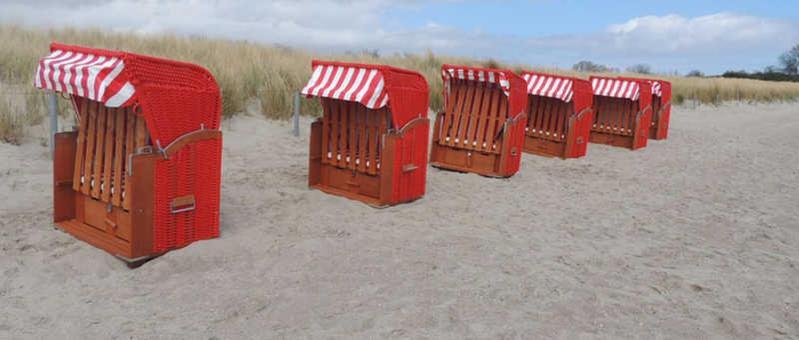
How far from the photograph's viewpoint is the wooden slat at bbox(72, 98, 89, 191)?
212 inches

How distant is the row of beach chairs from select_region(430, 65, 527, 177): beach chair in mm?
15

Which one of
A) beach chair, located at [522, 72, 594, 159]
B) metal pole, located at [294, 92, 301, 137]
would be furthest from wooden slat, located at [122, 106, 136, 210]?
beach chair, located at [522, 72, 594, 159]

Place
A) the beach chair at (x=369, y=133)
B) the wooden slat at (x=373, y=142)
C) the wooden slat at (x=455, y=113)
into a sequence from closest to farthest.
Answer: the beach chair at (x=369, y=133), the wooden slat at (x=373, y=142), the wooden slat at (x=455, y=113)

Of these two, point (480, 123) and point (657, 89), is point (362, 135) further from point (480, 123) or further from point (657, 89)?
point (657, 89)

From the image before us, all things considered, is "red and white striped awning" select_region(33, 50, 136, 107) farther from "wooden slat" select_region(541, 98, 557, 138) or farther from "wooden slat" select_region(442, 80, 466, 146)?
"wooden slat" select_region(541, 98, 557, 138)

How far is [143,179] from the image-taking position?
4727mm

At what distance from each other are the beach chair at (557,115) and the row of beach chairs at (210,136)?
24 mm

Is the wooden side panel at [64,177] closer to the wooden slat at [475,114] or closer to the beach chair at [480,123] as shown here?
the beach chair at [480,123]

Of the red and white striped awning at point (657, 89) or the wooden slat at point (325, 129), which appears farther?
the red and white striped awning at point (657, 89)

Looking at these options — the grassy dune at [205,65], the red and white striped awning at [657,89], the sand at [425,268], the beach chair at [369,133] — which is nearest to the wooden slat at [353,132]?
the beach chair at [369,133]

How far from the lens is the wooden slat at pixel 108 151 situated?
5137 millimetres

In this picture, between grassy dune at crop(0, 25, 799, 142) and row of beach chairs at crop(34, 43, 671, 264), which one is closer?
row of beach chairs at crop(34, 43, 671, 264)

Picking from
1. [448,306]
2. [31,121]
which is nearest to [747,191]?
[448,306]

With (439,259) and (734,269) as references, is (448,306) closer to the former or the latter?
(439,259)
